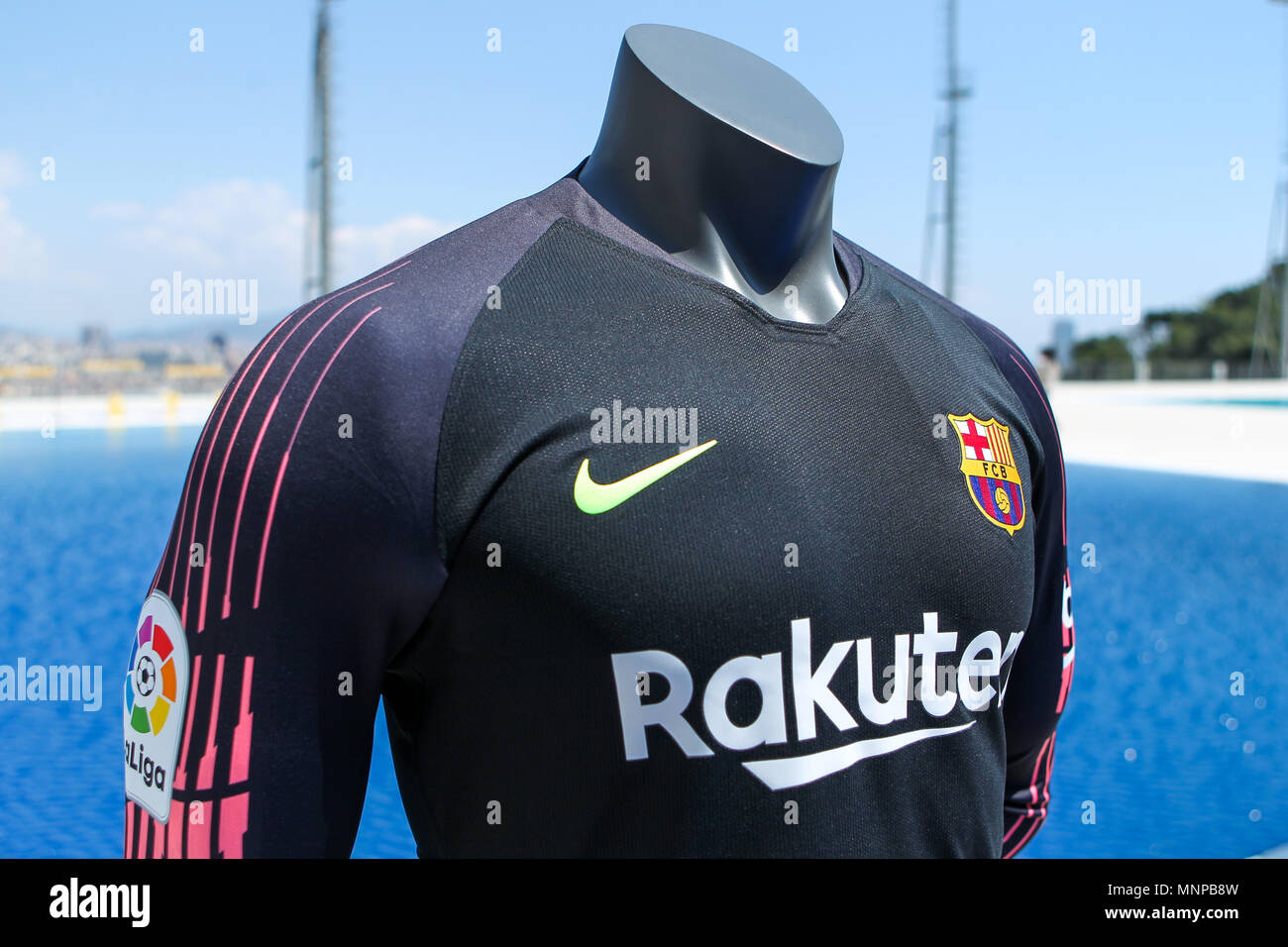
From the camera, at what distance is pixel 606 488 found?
0.78 meters

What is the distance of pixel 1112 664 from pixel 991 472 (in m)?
5.37

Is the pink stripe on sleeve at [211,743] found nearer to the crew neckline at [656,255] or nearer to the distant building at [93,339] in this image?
the crew neckline at [656,255]

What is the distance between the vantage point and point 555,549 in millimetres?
755

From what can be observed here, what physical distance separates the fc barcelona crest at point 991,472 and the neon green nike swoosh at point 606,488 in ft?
1.04

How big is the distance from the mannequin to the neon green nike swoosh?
23 cm

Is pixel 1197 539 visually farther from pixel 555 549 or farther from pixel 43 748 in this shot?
pixel 555 549

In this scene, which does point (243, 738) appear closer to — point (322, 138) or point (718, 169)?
point (718, 169)

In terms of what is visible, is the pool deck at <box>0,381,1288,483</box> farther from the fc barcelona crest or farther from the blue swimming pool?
the fc barcelona crest

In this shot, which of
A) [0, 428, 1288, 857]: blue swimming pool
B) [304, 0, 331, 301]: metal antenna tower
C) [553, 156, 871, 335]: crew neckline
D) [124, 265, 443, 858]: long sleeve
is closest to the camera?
[124, 265, 443, 858]: long sleeve

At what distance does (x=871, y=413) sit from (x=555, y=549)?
1.06 feet

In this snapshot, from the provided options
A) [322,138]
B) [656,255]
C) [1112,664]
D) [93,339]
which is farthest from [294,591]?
[93,339]

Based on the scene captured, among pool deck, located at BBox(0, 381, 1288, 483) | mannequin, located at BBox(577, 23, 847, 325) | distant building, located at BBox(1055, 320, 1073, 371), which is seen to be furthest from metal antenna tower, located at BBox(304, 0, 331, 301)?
distant building, located at BBox(1055, 320, 1073, 371)

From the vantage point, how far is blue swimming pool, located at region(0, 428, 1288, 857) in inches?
152
